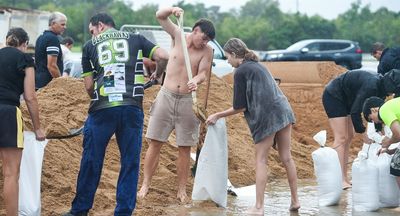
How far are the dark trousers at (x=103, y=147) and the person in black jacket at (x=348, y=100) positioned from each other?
296 cm

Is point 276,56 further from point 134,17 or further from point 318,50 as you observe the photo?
point 134,17

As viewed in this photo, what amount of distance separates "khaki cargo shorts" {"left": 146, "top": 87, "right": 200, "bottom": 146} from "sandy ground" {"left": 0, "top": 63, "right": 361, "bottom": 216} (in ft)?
2.16

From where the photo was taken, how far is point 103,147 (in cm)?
789

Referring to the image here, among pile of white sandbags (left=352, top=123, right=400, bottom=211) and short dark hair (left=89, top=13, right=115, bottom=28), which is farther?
pile of white sandbags (left=352, top=123, right=400, bottom=211)

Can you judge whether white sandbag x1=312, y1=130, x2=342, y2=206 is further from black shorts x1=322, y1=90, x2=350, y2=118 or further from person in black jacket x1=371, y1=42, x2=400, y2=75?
person in black jacket x1=371, y1=42, x2=400, y2=75

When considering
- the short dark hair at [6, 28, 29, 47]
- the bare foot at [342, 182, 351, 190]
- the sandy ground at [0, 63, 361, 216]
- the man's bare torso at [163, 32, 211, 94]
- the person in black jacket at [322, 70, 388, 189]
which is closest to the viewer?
the short dark hair at [6, 28, 29, 47]

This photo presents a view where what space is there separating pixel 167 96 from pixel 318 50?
25.5 metres

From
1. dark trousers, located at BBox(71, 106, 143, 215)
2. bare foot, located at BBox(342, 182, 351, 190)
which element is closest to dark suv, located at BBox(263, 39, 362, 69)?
bare foot, located at BBox(342, 182, 351, 190)

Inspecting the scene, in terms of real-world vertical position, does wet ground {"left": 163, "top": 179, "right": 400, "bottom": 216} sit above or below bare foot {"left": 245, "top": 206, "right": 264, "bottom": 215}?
below

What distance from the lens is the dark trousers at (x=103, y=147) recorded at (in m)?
7.80

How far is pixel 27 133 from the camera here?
775cm

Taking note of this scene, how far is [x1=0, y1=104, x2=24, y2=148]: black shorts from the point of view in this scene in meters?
7.22

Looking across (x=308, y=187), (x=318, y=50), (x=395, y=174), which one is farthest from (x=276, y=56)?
(x=395, y=174)

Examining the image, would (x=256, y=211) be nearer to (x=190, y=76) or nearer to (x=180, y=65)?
(x=190, y=76)
